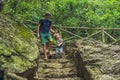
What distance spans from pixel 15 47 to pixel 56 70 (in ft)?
6.15

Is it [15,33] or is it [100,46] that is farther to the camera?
[100,46]

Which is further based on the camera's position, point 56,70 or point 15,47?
point 56,70

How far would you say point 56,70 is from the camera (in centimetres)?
939

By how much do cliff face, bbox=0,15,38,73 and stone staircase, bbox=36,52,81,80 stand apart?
2.79 ft

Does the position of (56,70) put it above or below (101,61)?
below

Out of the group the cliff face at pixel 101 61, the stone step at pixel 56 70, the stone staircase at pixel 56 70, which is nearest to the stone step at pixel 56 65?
the stone staircase at pixel 56 70

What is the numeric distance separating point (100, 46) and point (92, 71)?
211 centimetres

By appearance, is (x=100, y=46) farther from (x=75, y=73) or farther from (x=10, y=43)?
(x=10, y=43)

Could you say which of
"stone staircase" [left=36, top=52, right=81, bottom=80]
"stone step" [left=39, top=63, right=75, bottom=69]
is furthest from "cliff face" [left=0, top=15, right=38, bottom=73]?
"stone step" [left=39, top=63, right=75, bottom=69]

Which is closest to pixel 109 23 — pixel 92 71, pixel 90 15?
pixel 90 15

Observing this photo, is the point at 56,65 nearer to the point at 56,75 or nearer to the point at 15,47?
the point at 56,75

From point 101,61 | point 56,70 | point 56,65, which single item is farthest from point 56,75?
point 101,61

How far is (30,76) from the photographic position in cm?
780

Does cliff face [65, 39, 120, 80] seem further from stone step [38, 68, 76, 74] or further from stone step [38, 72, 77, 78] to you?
stone step [38, 68, 76, 74]
